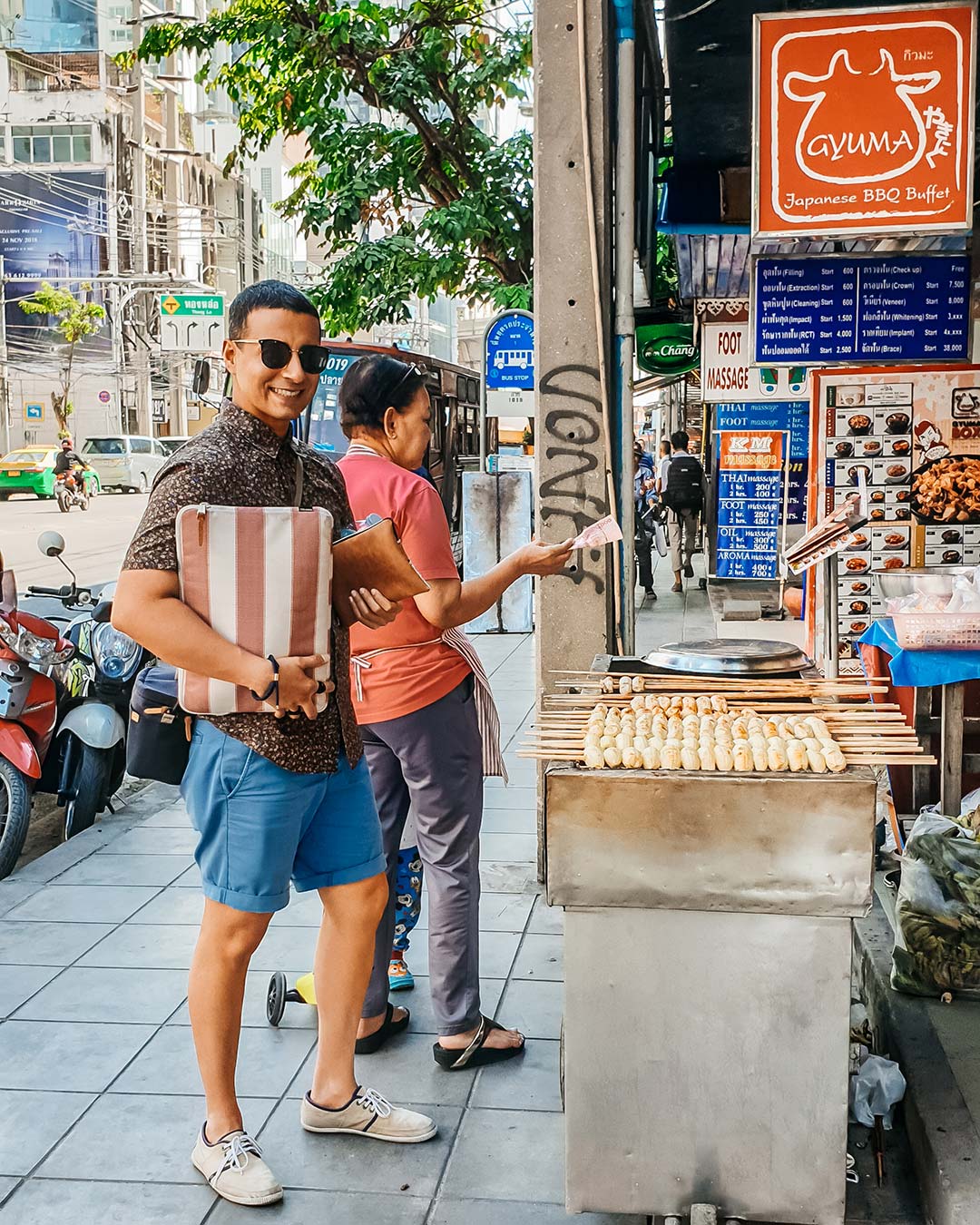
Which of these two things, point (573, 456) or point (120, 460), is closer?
point (573, 456)

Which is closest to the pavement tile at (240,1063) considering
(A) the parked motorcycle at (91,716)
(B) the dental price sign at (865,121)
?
(A) the parked motorcycle at (91,716)

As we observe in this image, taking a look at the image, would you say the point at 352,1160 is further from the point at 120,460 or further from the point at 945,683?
the point at 120,460

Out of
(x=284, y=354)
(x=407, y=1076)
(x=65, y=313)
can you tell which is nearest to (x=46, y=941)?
(x=407, y=1076)

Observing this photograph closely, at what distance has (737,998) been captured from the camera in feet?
9.08

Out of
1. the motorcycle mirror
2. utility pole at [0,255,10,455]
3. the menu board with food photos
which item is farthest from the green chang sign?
utility pole at [0,255,10,455]

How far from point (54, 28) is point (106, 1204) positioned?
64640 millimetres

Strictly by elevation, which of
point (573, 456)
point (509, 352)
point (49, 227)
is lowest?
point (573, 456)

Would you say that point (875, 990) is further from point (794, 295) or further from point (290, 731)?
point (794, 295)

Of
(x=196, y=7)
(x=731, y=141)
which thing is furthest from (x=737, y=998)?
(x=196, y=7)

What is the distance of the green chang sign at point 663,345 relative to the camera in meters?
16.0

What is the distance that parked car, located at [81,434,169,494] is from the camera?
40.3m

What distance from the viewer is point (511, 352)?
11812 mm

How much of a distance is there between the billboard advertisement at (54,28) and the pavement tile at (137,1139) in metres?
Answer: 63.1

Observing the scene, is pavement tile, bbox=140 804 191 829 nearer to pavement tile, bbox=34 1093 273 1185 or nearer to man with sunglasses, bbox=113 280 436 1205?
pavement tile, bbox=34 1093 273 1185
